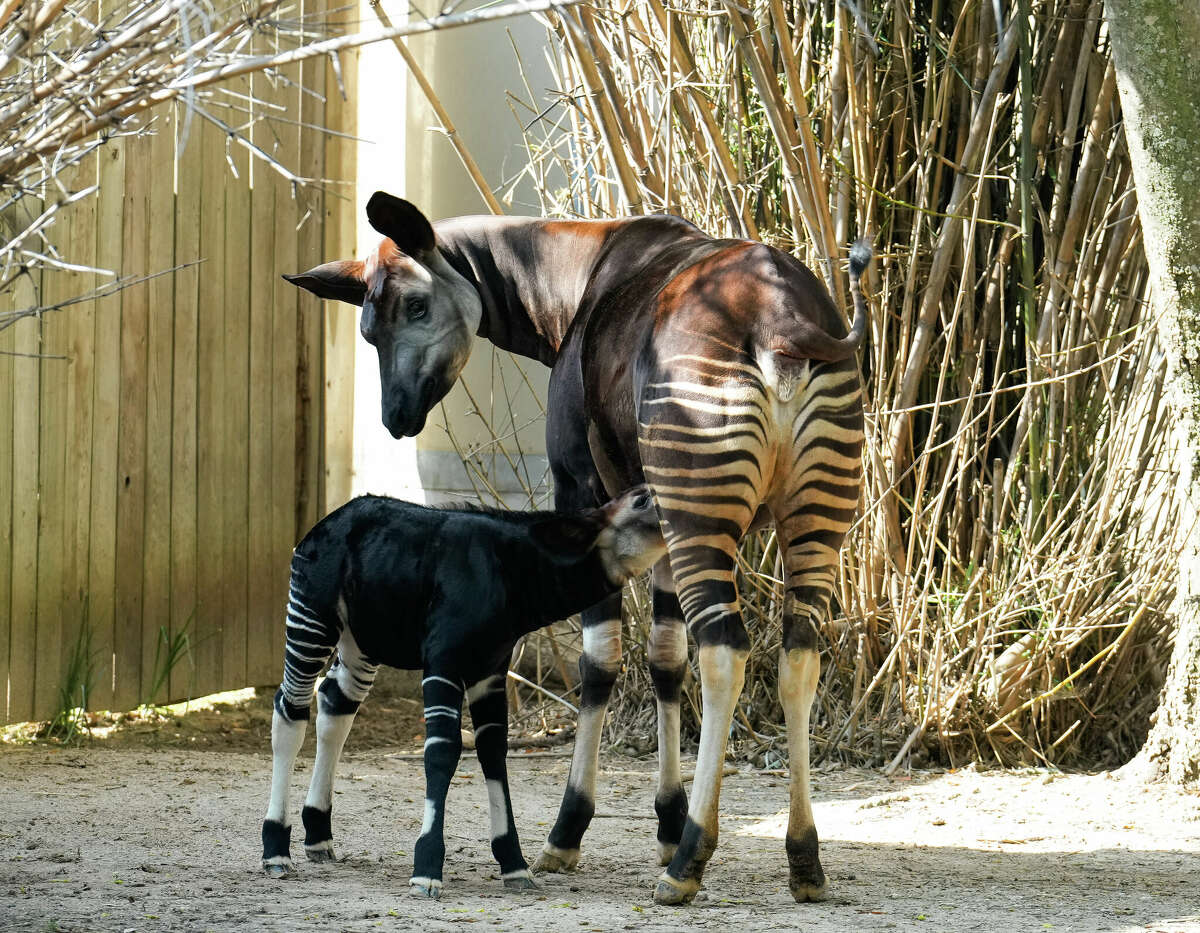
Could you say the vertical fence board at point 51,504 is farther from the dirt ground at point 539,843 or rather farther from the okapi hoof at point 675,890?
the okapi hoof at point 675,890

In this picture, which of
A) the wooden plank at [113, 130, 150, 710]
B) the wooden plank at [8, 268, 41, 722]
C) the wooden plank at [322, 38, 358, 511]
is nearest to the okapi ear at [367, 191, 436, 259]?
the wooden plank at [8, 268, 41, 722]

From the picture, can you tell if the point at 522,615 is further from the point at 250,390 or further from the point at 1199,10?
the point at 250,390

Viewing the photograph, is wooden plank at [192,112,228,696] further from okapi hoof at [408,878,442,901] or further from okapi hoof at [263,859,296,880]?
okapi hoof at [408,878,442,901]

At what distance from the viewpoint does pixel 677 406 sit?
316cm

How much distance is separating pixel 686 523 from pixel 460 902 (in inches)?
39.1

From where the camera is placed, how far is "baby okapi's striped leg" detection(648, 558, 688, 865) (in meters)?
3.63

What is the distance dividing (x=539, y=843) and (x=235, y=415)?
2731mm

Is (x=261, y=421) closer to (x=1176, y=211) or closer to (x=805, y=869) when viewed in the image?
(x=805, y=869)

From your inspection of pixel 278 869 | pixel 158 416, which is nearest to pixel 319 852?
pixel 278 869

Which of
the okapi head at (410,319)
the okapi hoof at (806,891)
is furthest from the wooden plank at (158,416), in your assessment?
the okapi hoof at (806,891)

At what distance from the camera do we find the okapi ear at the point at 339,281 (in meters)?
3.86

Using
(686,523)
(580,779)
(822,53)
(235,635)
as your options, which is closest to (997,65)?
(822,53)

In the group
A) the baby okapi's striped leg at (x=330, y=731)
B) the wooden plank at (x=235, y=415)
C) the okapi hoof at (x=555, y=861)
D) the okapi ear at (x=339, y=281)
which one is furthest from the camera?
the wooden plank at (x=235, y=415)

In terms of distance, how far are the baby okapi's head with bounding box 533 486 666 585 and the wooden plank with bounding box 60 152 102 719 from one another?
2.76m
